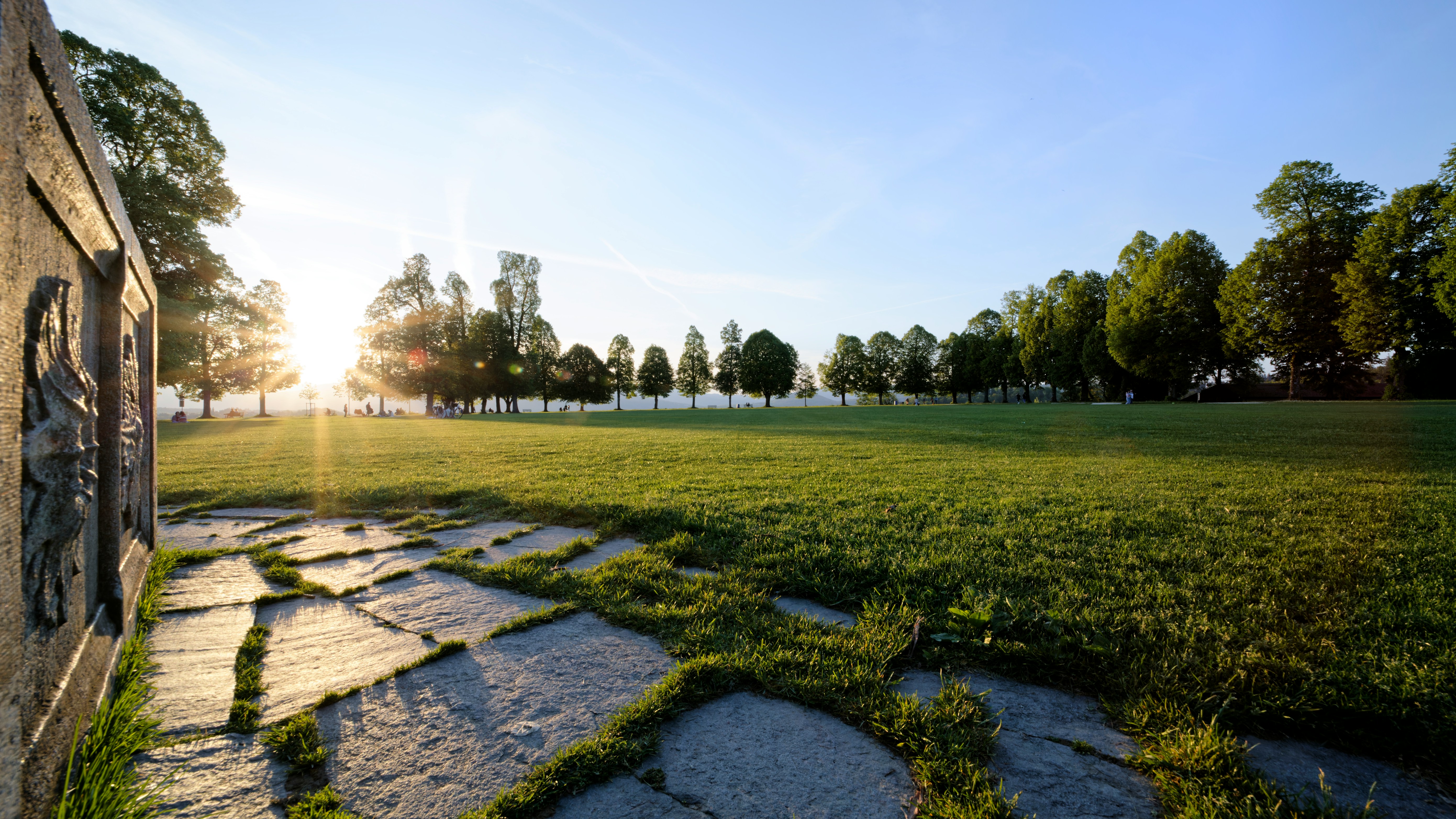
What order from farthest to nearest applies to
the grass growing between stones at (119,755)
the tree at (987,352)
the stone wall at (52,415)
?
1. the tree at (987,352)
2. the grass growing between stones at (119,755)
3. the stone wall at (52,415)

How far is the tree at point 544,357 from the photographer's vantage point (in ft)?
157

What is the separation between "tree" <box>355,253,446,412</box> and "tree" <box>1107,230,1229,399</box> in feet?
167

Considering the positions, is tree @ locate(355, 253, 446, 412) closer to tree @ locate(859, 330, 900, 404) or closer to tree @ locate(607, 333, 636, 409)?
tree @ locate(607, 333, 636, 409)

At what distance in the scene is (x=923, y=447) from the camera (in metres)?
10.7

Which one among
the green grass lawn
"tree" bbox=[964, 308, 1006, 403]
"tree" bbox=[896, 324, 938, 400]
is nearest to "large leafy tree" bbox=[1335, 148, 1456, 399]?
the green grass lawn

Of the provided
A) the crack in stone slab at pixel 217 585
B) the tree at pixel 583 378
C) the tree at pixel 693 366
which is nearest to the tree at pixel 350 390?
A: the tree at pixel 583 378

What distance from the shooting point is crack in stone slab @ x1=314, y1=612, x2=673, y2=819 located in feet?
5.16

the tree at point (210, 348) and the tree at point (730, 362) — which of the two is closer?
the tree at point (210, 348)

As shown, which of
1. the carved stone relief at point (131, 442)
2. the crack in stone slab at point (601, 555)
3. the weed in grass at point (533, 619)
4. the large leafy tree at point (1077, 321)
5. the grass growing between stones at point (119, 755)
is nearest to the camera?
the grass growing between stones at point (119, 755)

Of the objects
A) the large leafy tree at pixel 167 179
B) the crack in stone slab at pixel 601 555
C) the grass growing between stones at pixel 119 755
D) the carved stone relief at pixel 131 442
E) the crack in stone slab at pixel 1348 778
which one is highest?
the large leafy tree at pixel 167 179

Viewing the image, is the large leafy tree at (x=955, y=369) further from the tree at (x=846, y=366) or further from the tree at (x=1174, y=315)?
the tree at (x=1174, y=315)

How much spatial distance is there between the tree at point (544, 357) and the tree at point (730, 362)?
20.5m

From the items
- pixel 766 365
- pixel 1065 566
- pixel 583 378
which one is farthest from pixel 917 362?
pixel 1065 566

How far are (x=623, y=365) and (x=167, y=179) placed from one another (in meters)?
42.8
